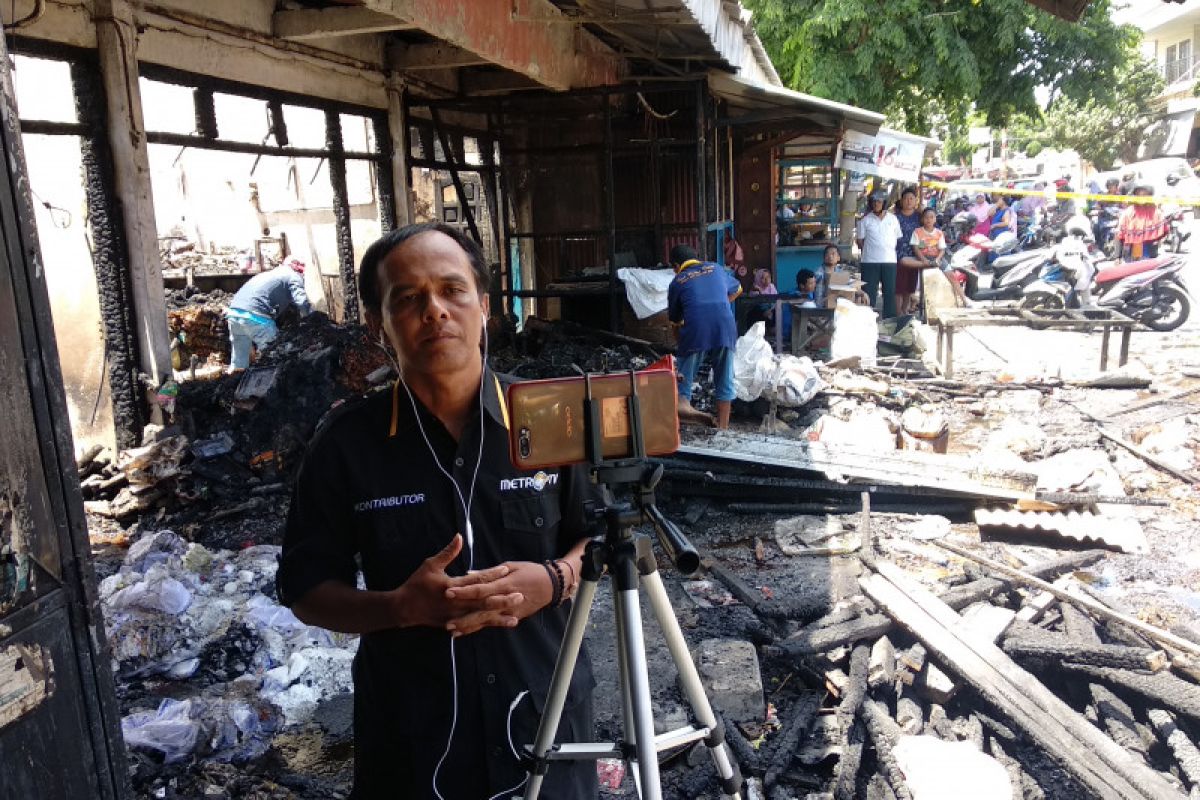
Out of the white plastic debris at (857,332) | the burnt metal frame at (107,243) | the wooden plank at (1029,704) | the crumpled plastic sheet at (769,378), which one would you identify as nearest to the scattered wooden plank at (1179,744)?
the wooden plank at (1029,704)

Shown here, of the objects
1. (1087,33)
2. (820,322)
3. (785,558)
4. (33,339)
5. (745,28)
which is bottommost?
(785,558)

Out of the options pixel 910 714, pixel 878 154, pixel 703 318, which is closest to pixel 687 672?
pixel 910 714

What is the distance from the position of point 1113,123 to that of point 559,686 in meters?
38.8

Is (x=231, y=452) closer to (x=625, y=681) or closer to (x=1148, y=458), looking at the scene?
(x=625, y=681)

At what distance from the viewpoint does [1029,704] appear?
130 inches

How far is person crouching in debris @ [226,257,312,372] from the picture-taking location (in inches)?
380

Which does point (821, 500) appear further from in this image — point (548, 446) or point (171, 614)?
point (548, 446)

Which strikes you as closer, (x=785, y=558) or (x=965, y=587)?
(x=965, y=587)

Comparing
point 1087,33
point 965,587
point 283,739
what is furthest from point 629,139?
point 1087,33

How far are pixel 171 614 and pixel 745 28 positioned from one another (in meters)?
8.61

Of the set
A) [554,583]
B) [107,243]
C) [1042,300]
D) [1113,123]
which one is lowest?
[1042,300]

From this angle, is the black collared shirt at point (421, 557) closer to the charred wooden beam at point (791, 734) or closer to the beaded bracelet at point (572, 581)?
the beaded bracelet at point (572, 581)

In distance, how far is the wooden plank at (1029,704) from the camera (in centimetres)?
289

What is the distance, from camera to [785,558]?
18.2 ft
